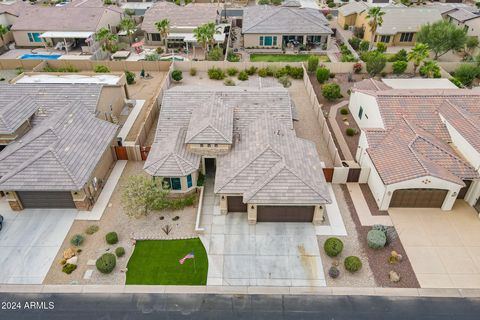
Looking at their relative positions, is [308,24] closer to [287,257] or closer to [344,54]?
[344,54]

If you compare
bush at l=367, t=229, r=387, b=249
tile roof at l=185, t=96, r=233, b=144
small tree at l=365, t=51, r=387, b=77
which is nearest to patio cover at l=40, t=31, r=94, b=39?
tile roof at l=185, t=96, r=233, b=144

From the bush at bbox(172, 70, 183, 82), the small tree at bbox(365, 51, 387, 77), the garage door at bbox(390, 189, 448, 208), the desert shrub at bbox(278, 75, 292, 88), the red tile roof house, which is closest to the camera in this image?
the red tile roof house

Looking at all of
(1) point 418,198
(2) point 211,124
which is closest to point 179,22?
(2) point 211,124

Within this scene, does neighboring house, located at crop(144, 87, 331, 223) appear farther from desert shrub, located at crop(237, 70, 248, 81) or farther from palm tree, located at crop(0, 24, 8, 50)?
palm tree, located at crop(0, 24, 8, 50)

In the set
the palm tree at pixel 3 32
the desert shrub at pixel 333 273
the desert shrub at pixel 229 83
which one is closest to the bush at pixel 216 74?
the desert shrub at pixel 229 83

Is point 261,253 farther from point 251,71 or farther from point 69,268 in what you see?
point 251,71
